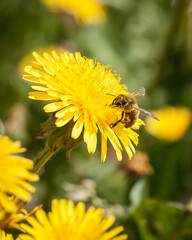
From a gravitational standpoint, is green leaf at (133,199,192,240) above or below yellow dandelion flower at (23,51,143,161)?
below

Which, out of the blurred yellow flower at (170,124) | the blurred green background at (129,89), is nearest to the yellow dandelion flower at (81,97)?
the blurred green background at (129,89)

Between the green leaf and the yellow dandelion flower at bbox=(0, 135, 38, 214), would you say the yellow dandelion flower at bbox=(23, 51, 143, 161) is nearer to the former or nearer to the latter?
the yellow dandelion flower at bbox=(0, 135, 38, 214)

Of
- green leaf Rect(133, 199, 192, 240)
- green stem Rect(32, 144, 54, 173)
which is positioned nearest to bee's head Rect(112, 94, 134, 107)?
green stem Rect(32, 144, 54, 173)

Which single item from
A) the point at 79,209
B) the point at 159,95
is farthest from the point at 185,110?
the point at 79,209

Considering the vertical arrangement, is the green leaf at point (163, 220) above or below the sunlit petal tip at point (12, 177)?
below

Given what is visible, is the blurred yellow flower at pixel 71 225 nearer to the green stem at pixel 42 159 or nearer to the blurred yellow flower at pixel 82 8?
the green stem at pixel 42 159

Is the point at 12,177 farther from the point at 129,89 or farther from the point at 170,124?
the point at 129,89
